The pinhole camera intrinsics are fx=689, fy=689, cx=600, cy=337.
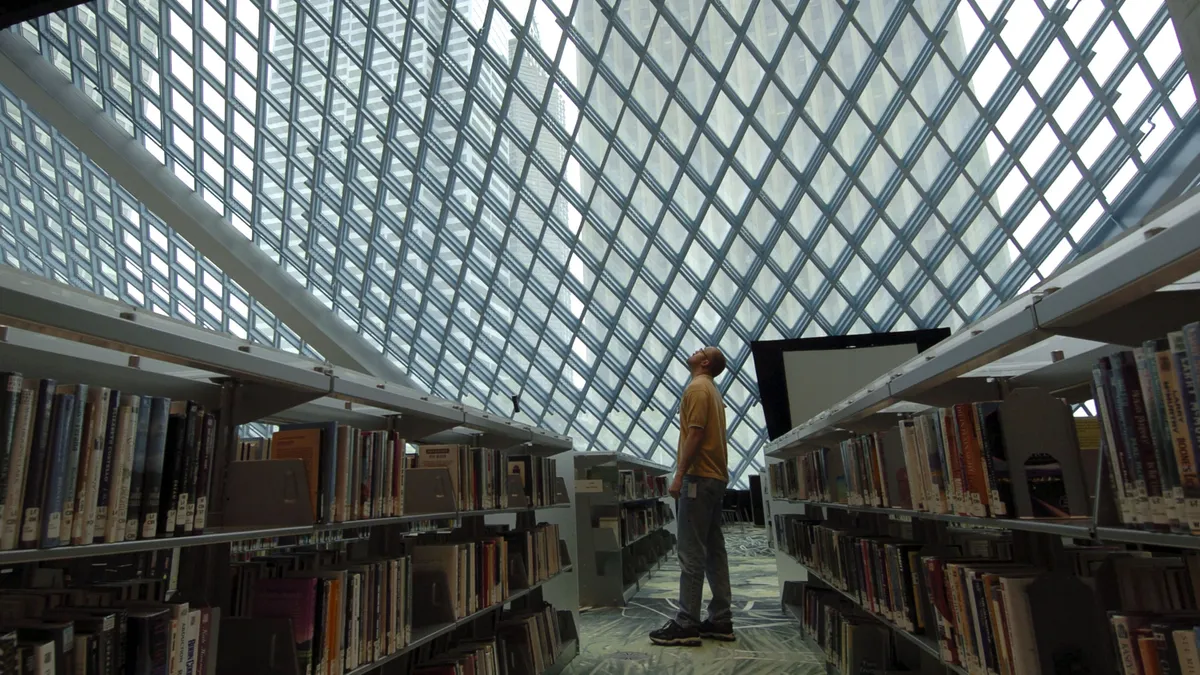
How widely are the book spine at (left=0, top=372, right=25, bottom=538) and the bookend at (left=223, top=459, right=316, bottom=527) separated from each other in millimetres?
783

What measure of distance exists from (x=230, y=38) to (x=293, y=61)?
129 centimetres

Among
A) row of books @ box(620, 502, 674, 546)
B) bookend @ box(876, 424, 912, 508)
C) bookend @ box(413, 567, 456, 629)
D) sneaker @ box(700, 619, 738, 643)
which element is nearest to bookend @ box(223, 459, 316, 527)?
bookend @ box(413, 567, 456, 629)

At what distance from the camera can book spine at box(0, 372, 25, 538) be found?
1.21 metres

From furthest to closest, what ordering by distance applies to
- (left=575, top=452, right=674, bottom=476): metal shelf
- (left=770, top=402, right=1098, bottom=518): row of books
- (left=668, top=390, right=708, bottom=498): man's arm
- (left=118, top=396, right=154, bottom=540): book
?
(left=575, top=452, right=674, bottom=476): metal shelf
(left=668, top=390, right=708, bottom=498): man's arm
(left=770, top=402, right=1098, bottom=518): row of books
(left=118, top=396, right=154, bottom=540): book

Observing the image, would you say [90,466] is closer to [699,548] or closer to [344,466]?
[344,466]

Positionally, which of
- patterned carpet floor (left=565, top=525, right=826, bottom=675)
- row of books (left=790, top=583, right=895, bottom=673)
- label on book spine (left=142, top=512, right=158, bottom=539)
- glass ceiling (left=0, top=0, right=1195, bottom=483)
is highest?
glass ceiling (left=0, top=0, right=1195, bottom=483)

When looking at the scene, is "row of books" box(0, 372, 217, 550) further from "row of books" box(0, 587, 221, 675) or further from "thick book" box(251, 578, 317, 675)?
"thick book" box(251, 578, 317, 675)

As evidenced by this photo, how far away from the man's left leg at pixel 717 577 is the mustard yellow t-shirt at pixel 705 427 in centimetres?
11

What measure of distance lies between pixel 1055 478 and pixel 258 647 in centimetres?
216

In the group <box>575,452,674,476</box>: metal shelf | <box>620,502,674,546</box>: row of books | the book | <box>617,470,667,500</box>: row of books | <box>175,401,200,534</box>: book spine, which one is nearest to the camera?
the book

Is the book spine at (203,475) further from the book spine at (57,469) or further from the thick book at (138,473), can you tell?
the book spine at (57,469)

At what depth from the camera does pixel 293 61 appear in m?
13.1

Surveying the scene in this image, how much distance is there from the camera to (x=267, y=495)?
78.4 inches

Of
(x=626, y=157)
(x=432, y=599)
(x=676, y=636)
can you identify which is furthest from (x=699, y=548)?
(x=626, y=157)
